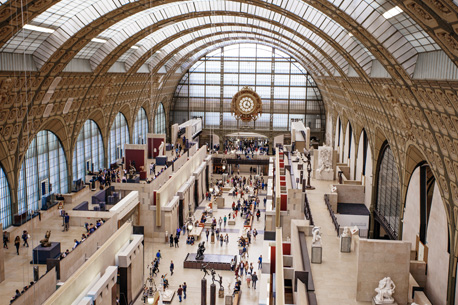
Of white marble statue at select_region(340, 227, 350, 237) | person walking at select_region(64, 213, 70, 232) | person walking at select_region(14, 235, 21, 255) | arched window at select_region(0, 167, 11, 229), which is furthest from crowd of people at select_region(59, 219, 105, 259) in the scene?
white marble statue at select_region(340, 227, 350, 237)

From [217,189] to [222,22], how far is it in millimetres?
16178

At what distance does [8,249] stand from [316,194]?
64.8 feet

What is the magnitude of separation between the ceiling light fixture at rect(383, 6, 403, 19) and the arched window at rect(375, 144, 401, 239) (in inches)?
503

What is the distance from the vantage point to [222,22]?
45.3 metres

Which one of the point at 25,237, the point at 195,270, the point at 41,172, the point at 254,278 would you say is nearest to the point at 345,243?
the point at 254,278

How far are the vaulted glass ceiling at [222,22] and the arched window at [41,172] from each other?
704cm

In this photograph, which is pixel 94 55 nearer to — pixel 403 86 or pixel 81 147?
pixel 81 147

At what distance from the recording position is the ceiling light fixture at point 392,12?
59.7 feet

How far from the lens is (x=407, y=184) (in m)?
27.4

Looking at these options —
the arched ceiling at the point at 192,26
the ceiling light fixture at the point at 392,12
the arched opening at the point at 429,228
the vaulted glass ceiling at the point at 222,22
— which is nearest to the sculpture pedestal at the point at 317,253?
the arched opening at the point at 429,228

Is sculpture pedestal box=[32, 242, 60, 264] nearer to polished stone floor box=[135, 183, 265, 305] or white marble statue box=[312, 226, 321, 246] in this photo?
polished stone floor box=[135, 183, 265, 305]

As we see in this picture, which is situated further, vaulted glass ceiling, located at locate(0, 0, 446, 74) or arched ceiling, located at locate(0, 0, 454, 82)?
arched ceiling, located at locate(0, 0, 454, 82)

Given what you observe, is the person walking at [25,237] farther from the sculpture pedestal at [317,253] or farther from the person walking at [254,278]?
the sculpture pedestal at [317,253]

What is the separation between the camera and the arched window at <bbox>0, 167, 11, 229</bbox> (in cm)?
3011
